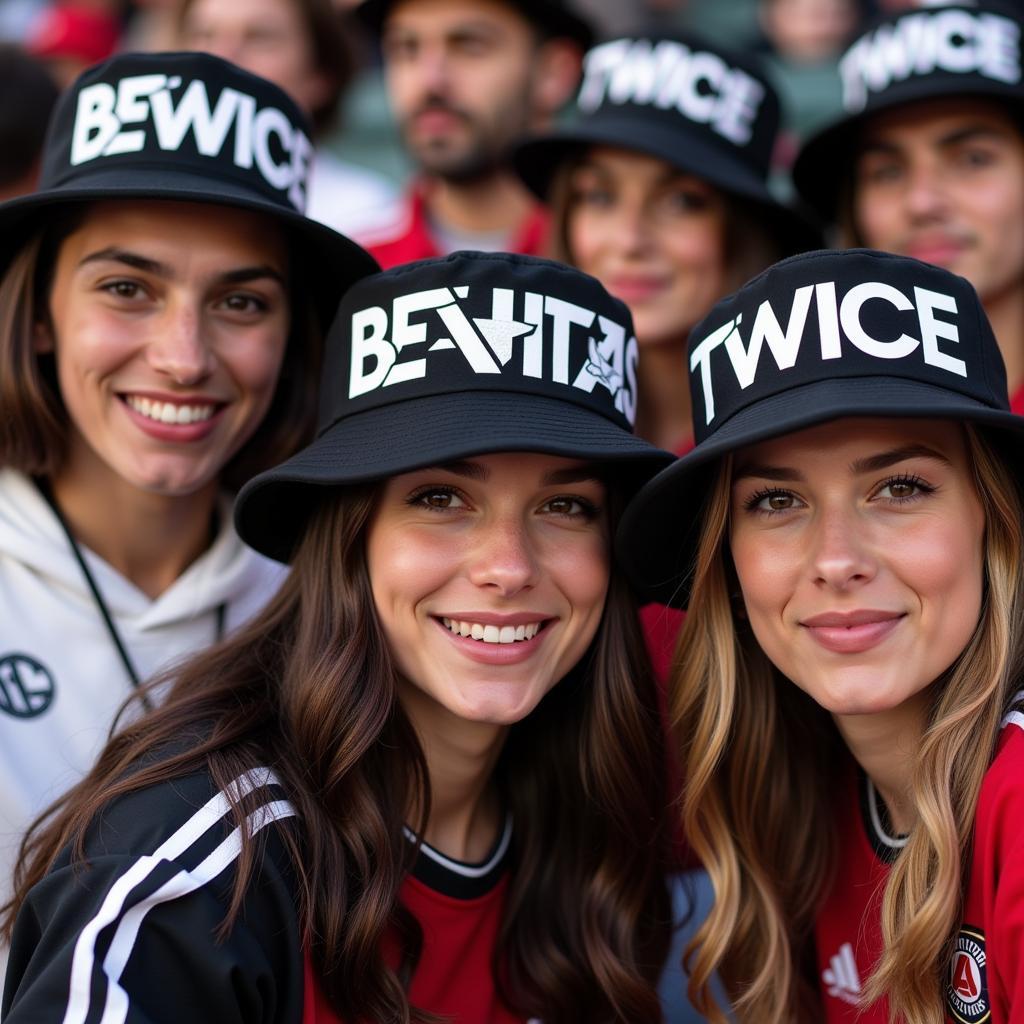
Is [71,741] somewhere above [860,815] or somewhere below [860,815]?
above

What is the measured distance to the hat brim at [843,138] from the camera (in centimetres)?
403

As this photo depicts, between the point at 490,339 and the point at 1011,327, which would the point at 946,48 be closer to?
the point at 1011,327

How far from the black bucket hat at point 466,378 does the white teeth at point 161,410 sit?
568mm

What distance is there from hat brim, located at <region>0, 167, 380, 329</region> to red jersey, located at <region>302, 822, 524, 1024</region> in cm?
139

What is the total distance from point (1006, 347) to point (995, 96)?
74 cm

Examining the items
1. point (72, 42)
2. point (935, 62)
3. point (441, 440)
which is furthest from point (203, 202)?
point (72, 42)

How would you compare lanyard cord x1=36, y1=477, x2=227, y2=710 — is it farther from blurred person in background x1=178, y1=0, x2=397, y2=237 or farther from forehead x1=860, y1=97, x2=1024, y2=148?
blurred person in background x1=178, y1=0, x2=397, y2=237

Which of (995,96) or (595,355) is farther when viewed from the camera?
(995,96)

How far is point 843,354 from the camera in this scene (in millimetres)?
2480

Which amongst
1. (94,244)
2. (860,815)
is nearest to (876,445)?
(860,815)

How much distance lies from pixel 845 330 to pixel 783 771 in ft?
3.33

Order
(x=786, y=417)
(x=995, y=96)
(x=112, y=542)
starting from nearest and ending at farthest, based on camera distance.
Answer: (x=786, y=417) → (x=112, y=542) → (x=995, y=96)

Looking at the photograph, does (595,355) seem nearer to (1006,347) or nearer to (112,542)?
(112,542)

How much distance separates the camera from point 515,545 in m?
2.75
